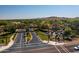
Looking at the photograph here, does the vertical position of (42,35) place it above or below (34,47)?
above

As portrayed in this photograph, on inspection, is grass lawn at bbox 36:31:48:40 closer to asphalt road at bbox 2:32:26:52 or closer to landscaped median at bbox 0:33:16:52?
asphalt road at bbox 2:32:26:52

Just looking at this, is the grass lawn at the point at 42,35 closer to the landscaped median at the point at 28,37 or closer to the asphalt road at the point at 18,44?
the landscaped median at the point at 28,37

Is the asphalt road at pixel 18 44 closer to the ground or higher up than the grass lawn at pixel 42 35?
closer to the ground

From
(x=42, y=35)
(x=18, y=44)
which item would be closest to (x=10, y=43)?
(x=18, y=44)

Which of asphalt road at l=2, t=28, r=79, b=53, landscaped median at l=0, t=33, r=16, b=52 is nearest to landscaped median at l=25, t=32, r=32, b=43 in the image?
asphalt road at l=2, t=28, r=79, b=53

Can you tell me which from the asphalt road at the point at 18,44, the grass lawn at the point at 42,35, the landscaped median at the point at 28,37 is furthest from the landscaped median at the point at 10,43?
the grass lawn at the point at 42,35

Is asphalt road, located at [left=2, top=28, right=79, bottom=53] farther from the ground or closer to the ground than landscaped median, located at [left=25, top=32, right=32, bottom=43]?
closer to the ground

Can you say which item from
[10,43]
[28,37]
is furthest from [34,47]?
[10,43]

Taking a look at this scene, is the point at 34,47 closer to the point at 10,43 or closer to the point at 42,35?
the point at 42,35
